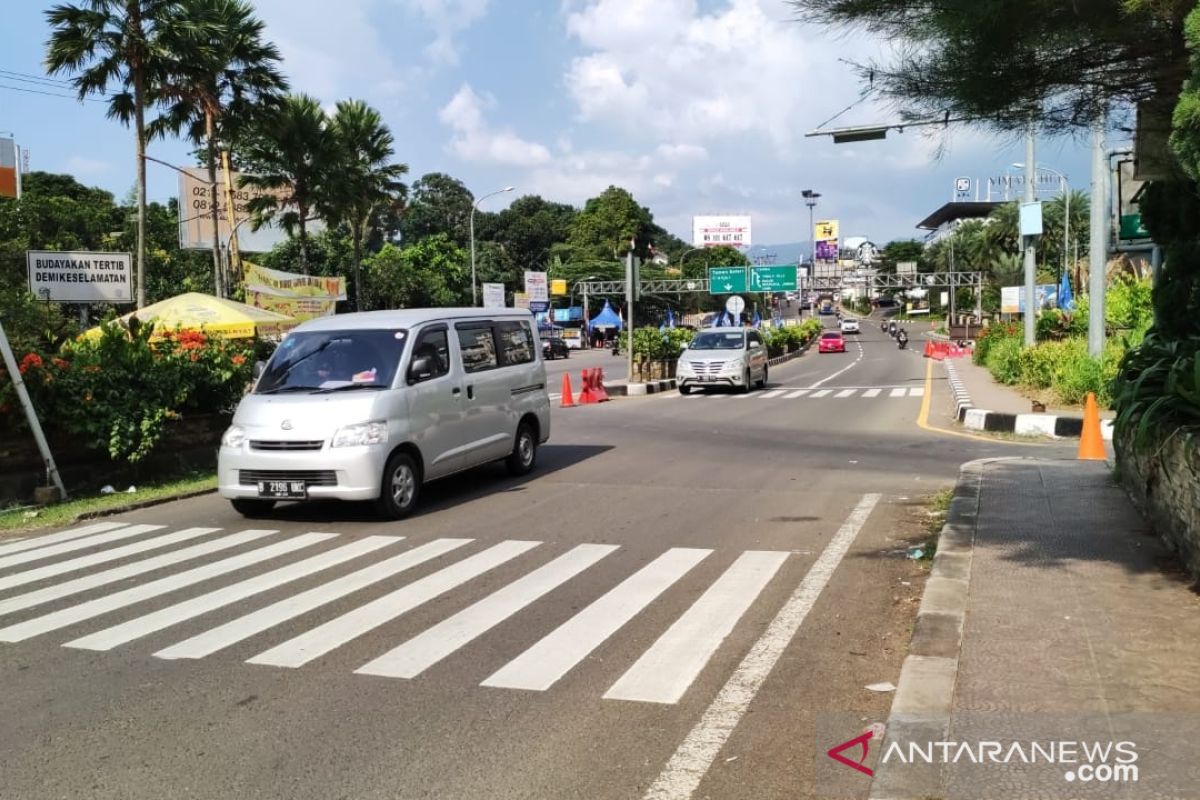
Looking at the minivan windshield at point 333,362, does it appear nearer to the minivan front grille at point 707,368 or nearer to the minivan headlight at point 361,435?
the minivan headlight at point 361,435

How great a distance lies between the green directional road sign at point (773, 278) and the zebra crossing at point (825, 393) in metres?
34.0

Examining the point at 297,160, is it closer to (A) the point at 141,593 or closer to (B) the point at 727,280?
(A) the point at 141,593

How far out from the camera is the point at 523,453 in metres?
12.2

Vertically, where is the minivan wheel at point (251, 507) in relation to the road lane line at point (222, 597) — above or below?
above

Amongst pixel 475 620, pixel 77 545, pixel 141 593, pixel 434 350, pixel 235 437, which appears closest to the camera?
pixel 475 620

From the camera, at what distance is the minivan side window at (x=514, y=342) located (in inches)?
463

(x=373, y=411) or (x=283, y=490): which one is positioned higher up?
(x=373, y=411)

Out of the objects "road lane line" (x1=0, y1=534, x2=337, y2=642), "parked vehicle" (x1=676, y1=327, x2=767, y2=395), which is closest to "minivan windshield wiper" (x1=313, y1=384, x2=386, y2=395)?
"road lane line" (x1=0, y1=534, x2=337, y2=642)

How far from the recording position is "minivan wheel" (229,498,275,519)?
32.1 ft

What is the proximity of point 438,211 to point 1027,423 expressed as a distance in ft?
286

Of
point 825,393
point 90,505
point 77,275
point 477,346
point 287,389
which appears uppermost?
point 77,275

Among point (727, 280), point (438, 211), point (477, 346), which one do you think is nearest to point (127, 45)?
point (477, 346)

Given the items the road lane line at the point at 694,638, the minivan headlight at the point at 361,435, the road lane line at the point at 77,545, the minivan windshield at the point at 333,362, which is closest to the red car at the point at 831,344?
the minivan windshield at the point at 333,362

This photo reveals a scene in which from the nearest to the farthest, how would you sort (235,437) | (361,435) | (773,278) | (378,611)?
(378,611) → (361,435) → (235,437) → (773,278)
